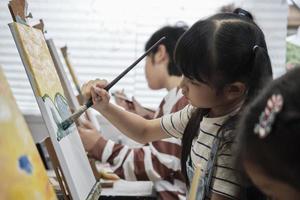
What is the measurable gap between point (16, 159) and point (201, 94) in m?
0.43

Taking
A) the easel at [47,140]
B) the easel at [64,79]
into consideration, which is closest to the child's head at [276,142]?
the easel at [47,140]

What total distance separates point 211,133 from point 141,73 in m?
1.48

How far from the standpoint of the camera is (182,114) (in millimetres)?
1116

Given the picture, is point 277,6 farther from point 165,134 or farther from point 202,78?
point 202,78

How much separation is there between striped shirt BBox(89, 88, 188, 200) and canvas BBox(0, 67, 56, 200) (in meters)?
0.76

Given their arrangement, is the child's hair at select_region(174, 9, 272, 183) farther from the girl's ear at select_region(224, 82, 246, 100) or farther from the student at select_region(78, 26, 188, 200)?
the student at select_region(78, 26, 188, 200)

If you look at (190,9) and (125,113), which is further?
(190,9)

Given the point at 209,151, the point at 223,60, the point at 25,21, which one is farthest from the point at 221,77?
the point at 25,21

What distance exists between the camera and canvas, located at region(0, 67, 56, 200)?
559 millimetres

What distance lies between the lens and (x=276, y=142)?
56 cm

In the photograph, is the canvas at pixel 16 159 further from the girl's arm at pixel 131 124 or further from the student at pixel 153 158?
the student at pixel 153 158

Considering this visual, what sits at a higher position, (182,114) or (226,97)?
(226,97)

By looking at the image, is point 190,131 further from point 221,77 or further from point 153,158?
point 153,158

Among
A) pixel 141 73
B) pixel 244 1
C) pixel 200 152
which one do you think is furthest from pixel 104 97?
pixel 244 1
